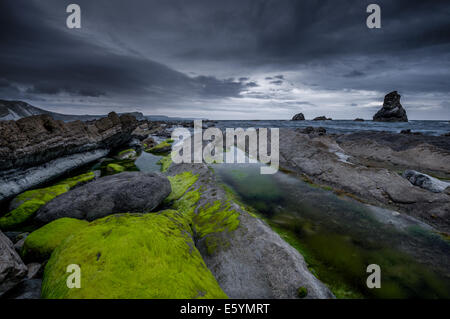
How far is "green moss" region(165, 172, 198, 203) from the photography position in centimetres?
1122

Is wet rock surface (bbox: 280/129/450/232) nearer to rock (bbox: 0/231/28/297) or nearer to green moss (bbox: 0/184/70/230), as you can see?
rock (bbox: 0/231/28/297)

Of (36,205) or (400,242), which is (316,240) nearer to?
(400,242)

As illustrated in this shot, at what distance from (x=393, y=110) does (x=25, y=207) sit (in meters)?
138

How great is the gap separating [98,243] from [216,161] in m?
16.7

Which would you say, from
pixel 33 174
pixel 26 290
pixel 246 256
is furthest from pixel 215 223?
pixel 33 174

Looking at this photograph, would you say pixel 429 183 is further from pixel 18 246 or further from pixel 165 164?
pixel 165 164

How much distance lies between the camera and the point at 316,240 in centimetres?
730

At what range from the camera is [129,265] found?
3777 mm

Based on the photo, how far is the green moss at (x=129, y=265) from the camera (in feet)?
10.8

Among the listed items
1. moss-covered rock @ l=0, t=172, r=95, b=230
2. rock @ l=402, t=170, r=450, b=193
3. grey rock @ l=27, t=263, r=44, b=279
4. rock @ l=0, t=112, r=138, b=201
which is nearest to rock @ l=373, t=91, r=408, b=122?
rock @ l=402, t=170, r=450, b=193

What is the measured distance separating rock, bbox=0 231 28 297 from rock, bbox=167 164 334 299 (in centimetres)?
475

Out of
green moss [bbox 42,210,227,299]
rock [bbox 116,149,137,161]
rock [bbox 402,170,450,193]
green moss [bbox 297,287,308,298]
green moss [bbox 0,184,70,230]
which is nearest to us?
green moss [bbox 42,210,227,299]

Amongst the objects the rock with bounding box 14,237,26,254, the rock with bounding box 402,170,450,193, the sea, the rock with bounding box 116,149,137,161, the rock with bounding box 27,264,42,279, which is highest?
the sea
